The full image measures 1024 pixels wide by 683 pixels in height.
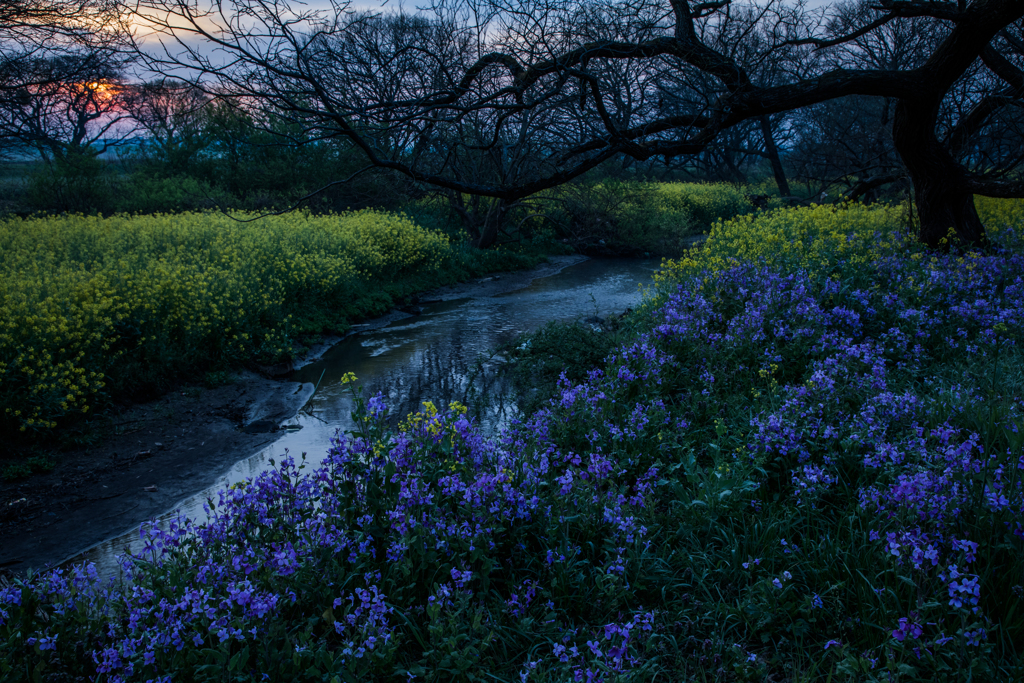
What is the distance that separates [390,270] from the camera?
14.1 meters

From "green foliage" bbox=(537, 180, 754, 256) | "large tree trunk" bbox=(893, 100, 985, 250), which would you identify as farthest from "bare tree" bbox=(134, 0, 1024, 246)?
"green foliage" bbox=(537, 180, 754, 256)

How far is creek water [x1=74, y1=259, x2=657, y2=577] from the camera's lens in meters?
5.98

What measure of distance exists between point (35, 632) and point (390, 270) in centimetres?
1197

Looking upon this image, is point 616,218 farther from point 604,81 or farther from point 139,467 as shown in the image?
point 139,467

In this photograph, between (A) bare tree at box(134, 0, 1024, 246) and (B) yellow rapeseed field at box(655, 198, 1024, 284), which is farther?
(B) yellow rapeseed field at box(655, 198, 1024, 284)

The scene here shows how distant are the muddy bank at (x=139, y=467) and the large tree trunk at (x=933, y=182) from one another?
8924 millimetres

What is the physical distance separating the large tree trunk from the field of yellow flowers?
346 inches

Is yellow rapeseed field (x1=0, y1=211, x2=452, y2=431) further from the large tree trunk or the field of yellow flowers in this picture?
the large tree trunk

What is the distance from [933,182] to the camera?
8.81 m

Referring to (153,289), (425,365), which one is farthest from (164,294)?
(425,365)

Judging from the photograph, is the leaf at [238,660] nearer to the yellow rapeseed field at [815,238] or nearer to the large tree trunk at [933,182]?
the yellow rapeseed field at [815,238]

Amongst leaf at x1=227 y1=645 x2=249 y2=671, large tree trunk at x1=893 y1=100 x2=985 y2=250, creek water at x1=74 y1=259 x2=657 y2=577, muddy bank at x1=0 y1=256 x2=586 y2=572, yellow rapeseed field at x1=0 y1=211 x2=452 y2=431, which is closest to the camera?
leaf at x1=227 y1=645 x2=249 y2=671

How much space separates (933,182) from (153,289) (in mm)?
11027

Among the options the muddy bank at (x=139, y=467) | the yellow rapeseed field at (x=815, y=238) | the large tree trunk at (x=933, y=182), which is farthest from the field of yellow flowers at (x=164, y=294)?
the large tree trunk at (x=933, y=182)
